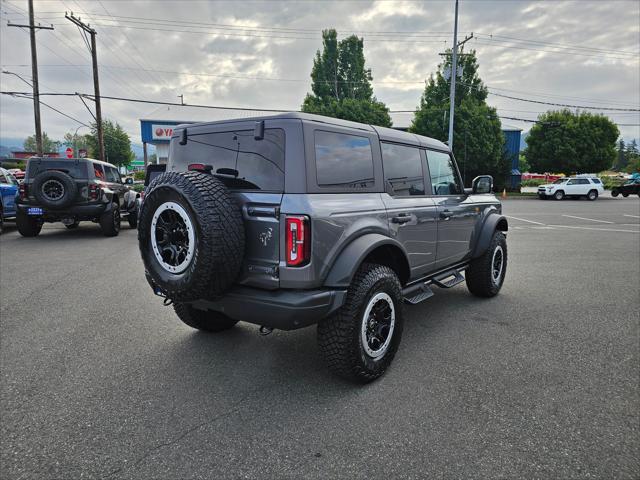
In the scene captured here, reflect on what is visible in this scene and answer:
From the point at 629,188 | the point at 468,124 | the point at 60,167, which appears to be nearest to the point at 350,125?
the point at 60,167

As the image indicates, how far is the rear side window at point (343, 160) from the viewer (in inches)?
114

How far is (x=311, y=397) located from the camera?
286cm

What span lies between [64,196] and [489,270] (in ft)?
29.8

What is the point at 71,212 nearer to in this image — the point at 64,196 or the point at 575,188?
the point at 64,196

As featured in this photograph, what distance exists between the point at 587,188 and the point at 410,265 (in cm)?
3067

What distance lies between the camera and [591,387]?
2988 millimetres

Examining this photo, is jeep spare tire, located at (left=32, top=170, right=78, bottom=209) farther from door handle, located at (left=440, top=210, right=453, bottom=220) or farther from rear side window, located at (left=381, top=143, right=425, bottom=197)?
door handle, located at (left=440, top=210, right=453, bottom=220)

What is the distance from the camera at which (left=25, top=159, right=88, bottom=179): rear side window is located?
968 cm

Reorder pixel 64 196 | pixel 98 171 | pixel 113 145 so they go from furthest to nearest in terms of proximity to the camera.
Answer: pixel 113 145
pixel 98 171
pixel 64 196

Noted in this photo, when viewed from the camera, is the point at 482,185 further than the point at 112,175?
No

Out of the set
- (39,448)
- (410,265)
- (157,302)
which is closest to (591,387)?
(410,265)

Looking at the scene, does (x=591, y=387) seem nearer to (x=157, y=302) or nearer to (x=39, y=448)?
(x=39, y=448)

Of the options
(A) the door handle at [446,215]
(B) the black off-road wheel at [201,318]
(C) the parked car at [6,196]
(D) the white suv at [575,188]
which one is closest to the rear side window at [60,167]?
(C) the parked car at [6,196]

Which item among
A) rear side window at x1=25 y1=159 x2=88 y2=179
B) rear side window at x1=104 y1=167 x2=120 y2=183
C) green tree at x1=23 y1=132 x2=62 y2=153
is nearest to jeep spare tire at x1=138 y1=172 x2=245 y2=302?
rear side window at x1=25 y1=159 x2=88 y2=179
